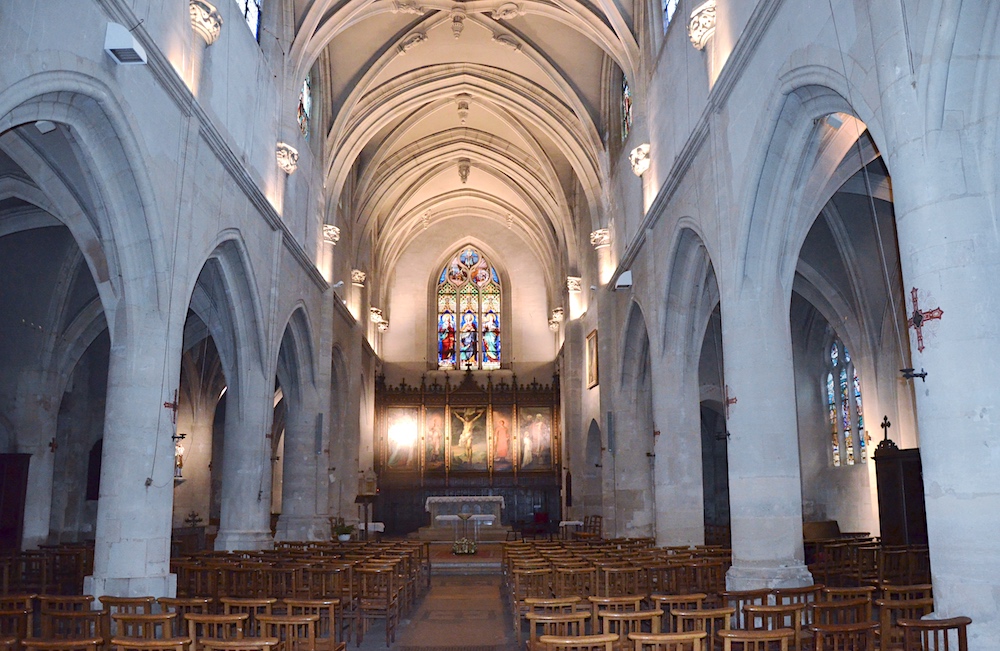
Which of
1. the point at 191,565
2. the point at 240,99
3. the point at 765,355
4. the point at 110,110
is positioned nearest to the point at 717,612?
the point at 765,355

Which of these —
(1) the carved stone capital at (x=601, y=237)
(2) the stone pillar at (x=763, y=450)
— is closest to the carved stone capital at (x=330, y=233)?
(1) the carved stone capital at (x=601, y=237)

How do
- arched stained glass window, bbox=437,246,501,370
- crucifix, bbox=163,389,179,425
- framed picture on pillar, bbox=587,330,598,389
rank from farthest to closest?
arched stained glass window, bbox=437,246,501,370, framed picture on pillar, bbox=587,330,598,389, crucifix, bbox=163,389,179,425

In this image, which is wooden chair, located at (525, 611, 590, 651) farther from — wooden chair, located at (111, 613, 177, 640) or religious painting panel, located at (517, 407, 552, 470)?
religious painting panel, located at (517, 407, 552, 470)

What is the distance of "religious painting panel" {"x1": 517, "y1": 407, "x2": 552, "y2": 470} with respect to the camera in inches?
1352

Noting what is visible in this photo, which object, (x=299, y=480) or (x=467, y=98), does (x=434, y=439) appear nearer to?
(x=299, y=480)

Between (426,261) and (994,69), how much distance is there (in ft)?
108

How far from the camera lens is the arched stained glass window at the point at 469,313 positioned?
38.1 metres

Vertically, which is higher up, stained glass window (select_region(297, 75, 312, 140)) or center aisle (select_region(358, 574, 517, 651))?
stained glass window (select_region(297, 75, 312, 140))

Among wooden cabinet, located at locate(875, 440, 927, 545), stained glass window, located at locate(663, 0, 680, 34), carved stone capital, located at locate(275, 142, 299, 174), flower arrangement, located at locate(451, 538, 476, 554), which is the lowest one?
flower arrangement, located at locate(451, 538, 476, 554)

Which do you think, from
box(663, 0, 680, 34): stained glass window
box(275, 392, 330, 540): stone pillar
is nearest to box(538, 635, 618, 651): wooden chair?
box(663, 0, 680, 34): stained glass window

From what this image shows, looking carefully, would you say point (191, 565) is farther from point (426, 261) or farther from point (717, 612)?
point (426, 261)

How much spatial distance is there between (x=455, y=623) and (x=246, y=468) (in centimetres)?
672

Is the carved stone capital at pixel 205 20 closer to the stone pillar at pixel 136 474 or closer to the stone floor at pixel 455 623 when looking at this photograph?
the stone pillar at pixel 136 474

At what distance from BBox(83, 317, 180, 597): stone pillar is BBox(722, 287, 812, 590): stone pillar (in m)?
7.74
